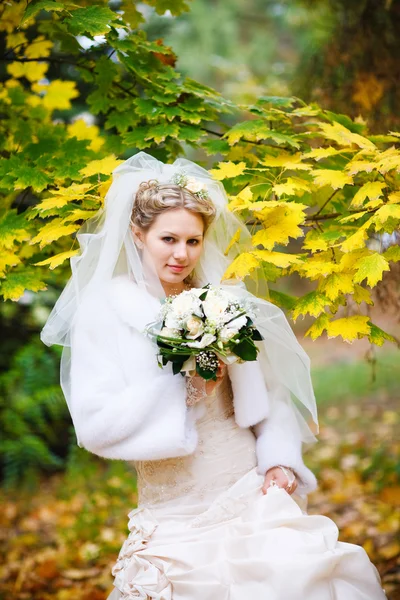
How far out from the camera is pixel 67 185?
3.63 meters

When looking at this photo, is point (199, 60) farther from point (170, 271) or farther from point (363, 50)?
point (170, 271)

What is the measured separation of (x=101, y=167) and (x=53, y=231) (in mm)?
438

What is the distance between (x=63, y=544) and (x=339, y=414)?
4975 mm

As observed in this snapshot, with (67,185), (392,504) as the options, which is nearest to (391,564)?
(392,504)

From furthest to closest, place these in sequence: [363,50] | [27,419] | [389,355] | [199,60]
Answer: [199,60] < [389,355] < [27,419] < [363,50]

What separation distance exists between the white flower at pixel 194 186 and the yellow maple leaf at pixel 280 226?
14.6 inches

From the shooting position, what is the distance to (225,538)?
284cm

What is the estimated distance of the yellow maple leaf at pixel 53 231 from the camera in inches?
128

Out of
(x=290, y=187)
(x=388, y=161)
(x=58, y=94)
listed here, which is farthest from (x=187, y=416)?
(x=58, y=94)

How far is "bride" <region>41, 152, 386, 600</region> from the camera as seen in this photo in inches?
108

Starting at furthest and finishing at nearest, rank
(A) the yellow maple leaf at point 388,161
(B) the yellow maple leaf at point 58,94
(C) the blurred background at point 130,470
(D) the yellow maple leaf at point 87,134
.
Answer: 1. (C) the blurred background at point 130,470
2. (B) the yellow maple leaf at point 58,94
3. (D) the yellow maple leaf at point 87,134
4. (A) the yellow maple leaf at point 388,161

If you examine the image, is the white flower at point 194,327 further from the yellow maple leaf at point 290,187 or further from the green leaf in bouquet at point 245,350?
the yellow maple leaf at point 290,187

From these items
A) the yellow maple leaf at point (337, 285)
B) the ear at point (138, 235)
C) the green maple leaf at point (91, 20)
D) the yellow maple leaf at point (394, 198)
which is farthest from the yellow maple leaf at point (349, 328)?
the green maple leaf at point (91, 20)

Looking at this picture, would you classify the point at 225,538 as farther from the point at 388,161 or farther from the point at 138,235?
the point at 388,161
